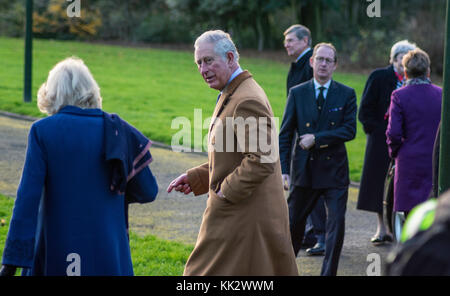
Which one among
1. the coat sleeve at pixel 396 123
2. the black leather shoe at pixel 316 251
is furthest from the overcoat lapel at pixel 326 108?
the black leather shoe at pixel 316 251

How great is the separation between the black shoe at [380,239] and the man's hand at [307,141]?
6.49 feet

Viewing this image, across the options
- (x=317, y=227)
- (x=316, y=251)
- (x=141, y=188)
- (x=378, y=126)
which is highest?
(x=378, y=126)

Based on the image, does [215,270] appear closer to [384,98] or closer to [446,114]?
[446,114]

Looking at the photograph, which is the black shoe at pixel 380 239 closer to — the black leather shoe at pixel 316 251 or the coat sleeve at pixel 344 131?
the black leather shoe at pixel 316 251

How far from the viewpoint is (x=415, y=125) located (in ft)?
23.0

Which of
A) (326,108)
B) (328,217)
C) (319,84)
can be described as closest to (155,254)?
(328,217)

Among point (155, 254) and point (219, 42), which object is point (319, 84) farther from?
point (219, 42)

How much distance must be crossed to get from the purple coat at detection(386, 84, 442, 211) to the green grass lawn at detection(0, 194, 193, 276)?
83.9 inches

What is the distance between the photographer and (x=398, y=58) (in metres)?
8.23

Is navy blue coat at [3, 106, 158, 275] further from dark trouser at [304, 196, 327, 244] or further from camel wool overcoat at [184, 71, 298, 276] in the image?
dark trouser at [304, 196, 327, 244]

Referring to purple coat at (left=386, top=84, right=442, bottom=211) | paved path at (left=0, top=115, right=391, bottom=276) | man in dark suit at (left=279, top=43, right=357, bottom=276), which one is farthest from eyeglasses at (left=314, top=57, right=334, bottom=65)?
paved path at (left=0, top=115, right=391, bottom=276)

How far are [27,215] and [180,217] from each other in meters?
4.92
